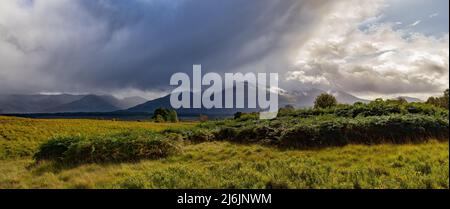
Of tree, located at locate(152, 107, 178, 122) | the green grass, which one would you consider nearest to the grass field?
the green grass

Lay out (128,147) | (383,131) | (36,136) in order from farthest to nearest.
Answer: (36,136), (383,131), (128,147)

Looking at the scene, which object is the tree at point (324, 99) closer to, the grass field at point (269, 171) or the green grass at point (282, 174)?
the grass field at point (269, 171)

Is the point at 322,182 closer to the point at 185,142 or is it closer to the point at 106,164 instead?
the point at 106,164

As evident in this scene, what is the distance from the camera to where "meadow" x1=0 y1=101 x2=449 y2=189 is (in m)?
6.87

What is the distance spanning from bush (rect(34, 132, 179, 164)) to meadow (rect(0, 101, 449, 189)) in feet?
0.11

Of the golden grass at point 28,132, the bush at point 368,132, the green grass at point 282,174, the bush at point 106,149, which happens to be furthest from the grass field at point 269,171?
the golden grass at point 28,132

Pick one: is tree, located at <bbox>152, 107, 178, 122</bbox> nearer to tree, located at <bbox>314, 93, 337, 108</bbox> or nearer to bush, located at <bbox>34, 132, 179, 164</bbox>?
tree, located at <bbox>314, 93, 337, 108</bbox>

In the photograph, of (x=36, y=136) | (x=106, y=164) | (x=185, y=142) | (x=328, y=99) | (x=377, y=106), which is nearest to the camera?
(x=106, y=164)

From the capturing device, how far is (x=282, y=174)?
7188 millimetres

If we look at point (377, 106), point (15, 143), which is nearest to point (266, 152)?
point (377, 106)

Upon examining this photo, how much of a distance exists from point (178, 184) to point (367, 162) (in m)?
5.05
